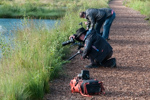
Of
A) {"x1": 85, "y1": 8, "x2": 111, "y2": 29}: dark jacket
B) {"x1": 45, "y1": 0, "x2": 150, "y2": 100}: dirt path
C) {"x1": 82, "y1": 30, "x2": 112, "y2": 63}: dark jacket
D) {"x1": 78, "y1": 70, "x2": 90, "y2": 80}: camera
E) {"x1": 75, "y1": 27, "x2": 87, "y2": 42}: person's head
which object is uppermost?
{"x1": 85, "y1": 8, "x2": 111, "y2": 29}: dark jacket

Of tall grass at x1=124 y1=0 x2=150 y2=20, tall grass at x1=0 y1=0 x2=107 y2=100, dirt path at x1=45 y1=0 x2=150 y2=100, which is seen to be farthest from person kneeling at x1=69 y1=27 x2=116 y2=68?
tall grass at x1=124 y1=0 x2=150 y2=20

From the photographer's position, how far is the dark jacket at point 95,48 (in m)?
6.80

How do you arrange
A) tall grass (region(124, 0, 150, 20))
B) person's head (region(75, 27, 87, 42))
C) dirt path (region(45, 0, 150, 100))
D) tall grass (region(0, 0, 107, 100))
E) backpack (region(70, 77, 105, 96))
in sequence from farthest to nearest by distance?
tall grass (region(124, 0, 150, 20)) → person's head (region(75, 27, 87, 42)) → dirt path (region(45, 0, 150, 100)) → backpack (region(70, 77, 105, 96)) → tall grass (region(0, 0, 107, 100))

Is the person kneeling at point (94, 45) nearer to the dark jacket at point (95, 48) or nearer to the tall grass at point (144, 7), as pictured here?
the dark jacket at point (95, 48)

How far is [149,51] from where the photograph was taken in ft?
31.8

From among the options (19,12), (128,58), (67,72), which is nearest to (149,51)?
(128,58)

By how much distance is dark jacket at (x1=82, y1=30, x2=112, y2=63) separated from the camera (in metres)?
6.80

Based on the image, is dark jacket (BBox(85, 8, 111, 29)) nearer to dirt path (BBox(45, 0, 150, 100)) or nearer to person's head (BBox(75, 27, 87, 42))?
dirt path (BBox(45, 0, 150, 100))

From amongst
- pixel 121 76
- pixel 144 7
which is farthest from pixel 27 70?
pixel 144 7

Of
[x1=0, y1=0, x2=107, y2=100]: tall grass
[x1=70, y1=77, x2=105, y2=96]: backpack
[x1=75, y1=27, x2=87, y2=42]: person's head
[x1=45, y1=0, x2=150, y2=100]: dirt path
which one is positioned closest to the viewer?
[x1=0, y1=0, x2=107, y2=100]: tall grass

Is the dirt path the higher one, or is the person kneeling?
the person kneeling

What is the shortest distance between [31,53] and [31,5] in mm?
30289

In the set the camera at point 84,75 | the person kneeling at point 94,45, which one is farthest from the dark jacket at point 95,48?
the camera at point 84,75

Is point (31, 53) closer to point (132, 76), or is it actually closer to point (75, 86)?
point (75, 86)
